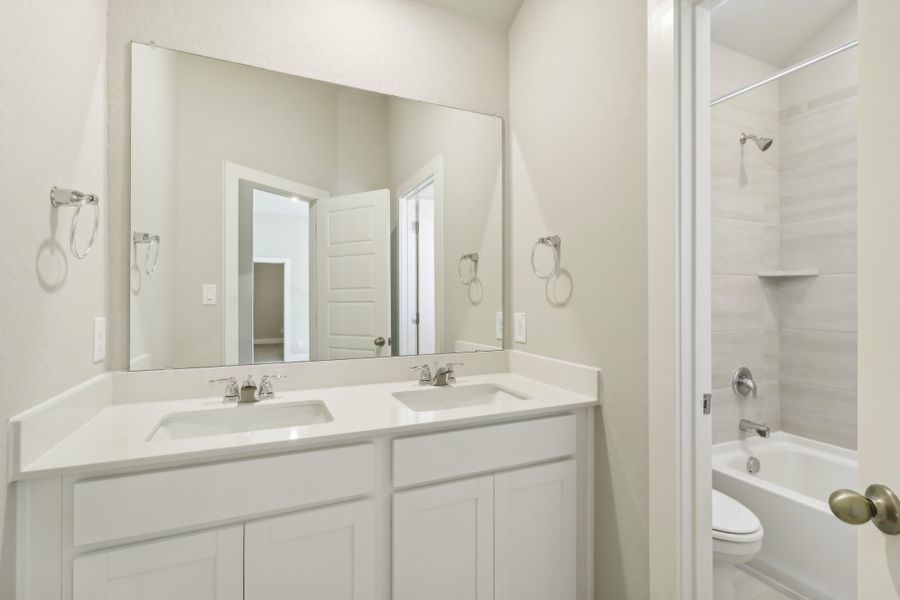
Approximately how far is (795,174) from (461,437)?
237cm

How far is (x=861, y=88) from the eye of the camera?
25.1 inches

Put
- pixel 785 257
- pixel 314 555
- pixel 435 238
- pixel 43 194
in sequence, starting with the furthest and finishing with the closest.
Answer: pixel 785 257 → pixel 435 238 → pixel 314 555 → pixel 43 194

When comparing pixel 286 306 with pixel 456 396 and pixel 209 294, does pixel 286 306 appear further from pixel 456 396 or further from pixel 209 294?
pixel 456 396

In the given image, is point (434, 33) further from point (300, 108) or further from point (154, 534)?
point (154, 534)

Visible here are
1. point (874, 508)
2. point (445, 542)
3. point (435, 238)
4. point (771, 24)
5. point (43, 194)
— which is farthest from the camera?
point (771, 24)

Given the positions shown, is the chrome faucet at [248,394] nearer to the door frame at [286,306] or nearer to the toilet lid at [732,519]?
the door frame at [286,306]

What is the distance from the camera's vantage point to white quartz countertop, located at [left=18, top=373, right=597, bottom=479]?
970mm

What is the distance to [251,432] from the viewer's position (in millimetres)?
1153

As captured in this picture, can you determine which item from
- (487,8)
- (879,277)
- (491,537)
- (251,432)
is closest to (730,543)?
(491,537)

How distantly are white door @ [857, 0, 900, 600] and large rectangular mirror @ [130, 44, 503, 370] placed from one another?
4.62ft

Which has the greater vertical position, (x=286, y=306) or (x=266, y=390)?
(x=286, y=306)

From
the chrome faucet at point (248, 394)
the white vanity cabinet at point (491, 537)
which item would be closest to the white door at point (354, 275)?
the chrome faucet at point (248, 394)

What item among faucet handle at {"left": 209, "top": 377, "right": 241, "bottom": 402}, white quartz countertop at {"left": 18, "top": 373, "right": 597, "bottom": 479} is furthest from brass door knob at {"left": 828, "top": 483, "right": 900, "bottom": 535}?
faucet handle at {"left": 209, "top": 377, "right": 241, "bottom": 402}

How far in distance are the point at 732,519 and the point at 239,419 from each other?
1791 mm
